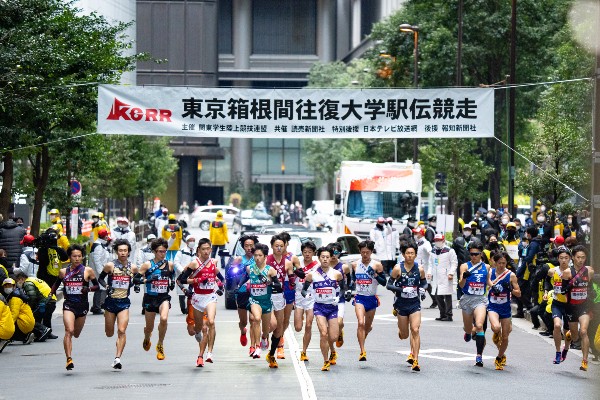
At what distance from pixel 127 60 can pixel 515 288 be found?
18.2 meters

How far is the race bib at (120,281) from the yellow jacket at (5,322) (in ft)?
8.43

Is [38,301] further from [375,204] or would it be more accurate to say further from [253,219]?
[253,219]

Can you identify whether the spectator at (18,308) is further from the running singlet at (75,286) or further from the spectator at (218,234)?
the spectator at (218,234)

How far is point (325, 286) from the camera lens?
17.1 meters

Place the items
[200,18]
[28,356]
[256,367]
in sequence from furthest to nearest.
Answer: [200,18], [28,356], [256,367]

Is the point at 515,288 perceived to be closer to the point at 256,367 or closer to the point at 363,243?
the point at 363,243

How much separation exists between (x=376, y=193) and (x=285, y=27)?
7013cm

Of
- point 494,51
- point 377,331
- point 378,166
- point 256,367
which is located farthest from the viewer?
point 494,51

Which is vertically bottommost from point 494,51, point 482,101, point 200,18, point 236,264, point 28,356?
point 28,356

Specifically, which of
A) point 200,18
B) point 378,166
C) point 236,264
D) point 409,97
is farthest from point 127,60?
point 200,18

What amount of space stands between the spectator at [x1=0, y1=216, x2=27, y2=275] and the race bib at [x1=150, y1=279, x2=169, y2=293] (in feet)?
25.1

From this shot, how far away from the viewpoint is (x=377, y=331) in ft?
74.2

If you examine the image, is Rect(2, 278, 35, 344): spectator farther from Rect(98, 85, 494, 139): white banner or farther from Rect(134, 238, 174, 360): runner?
Rect(98, 85, 494, 139): white banner

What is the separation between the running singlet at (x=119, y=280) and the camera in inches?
671
